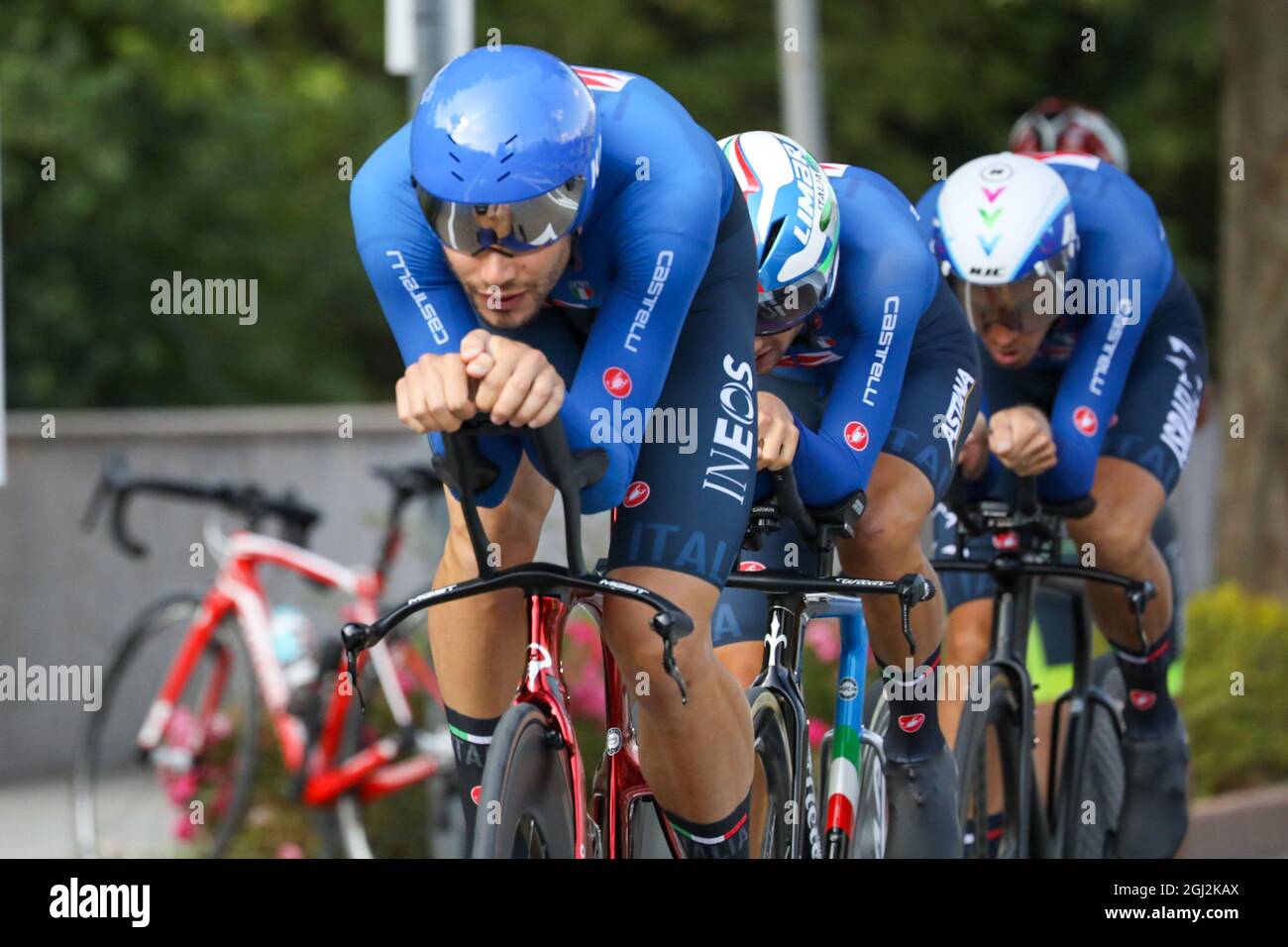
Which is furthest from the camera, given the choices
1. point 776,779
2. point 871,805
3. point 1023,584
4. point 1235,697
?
point 1235,697

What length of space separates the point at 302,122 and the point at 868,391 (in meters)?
14.3

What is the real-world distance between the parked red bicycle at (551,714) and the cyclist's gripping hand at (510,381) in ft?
0.19

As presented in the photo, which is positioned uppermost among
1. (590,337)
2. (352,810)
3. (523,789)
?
(590,337)

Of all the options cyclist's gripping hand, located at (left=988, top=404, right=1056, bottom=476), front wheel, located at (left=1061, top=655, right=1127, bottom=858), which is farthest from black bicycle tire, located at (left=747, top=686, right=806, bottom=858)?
front wheel, located at (left=1061, top=655, right=1127, bottom=858)

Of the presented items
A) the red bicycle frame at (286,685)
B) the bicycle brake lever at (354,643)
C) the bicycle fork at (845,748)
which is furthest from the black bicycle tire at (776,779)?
the red bicycle frame at (286,685)

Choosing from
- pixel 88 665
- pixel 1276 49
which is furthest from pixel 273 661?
pixel 1276 49

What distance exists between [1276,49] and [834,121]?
266 inches

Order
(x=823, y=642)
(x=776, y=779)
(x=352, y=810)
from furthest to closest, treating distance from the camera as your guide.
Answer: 1. (x=823, y=642)
2. (x=352, y=810)
3. (x=776, y=779)

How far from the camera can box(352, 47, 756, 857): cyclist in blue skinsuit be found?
3770mm

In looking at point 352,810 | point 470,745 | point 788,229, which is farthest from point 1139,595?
point 352,810

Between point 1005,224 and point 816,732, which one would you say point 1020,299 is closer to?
point 1005,224

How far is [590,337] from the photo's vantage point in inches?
159

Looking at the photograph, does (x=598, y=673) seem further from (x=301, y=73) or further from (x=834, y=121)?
(x=301, y=73)

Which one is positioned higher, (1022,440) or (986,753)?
(1022,440)
